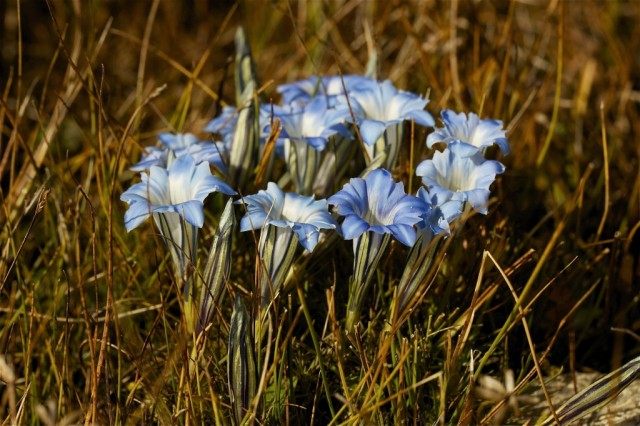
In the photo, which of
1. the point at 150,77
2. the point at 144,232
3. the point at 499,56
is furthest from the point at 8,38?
the point at 499,56

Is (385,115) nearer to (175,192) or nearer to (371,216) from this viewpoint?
(371,216)

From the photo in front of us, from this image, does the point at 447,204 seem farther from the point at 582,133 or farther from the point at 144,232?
the point at 582,133

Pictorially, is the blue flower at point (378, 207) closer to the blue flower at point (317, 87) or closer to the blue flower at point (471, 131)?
the blue flower at point (471, 131)

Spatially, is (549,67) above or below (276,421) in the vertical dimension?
above

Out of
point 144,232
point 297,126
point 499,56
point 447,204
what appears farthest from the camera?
point 499,56

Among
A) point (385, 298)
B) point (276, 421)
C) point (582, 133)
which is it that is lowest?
point (276, 421)

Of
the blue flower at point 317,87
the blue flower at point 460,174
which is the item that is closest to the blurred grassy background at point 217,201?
the blue flower at point 317,87

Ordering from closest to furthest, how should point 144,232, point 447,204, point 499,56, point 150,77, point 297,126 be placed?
point 447,204
point 297,126
point 144,232
point 499,56
point 150,77

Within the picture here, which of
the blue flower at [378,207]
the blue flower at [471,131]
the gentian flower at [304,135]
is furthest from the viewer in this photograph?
the gentian flower at [304,135]
